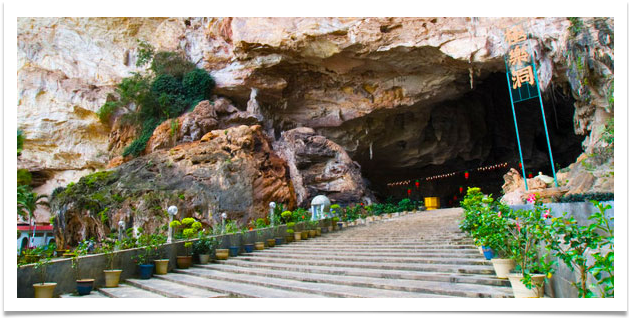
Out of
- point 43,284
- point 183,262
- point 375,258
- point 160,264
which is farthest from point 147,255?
point 375,258

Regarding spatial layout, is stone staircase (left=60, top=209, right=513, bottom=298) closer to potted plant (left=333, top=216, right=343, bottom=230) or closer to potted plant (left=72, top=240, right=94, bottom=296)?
potted plant (left=72, top=240, right=94, bottom=296)

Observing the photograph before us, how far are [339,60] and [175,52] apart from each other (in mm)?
8576

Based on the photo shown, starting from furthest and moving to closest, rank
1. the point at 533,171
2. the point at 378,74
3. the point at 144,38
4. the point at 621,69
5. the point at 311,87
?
the point at 533,171 < the point at 144,38 < the point at 311,87 < the point at 378,74 < the point at 621,69

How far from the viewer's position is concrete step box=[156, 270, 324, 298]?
4688mm

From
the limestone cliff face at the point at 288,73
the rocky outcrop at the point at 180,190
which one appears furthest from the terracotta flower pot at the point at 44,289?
the limestone cliff face at the point at 288,73

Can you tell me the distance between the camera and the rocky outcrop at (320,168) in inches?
720

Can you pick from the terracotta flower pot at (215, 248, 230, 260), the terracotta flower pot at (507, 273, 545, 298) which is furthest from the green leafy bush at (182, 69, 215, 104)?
the terracotta flower pot at (507, 273, 545, 298)

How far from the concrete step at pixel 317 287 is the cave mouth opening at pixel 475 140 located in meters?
14.7

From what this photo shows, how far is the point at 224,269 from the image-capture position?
687 cm

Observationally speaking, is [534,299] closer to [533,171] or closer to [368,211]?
[368,211]

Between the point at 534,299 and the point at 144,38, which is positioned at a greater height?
the point at 144,38

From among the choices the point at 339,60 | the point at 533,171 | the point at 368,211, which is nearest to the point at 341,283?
the point at 368,211

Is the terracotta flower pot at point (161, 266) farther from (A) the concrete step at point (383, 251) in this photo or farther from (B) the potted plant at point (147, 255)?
(A) the concrete step at point (383, 251)

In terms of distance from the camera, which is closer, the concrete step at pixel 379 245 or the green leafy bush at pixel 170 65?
the concrete step at pixel 379 245
